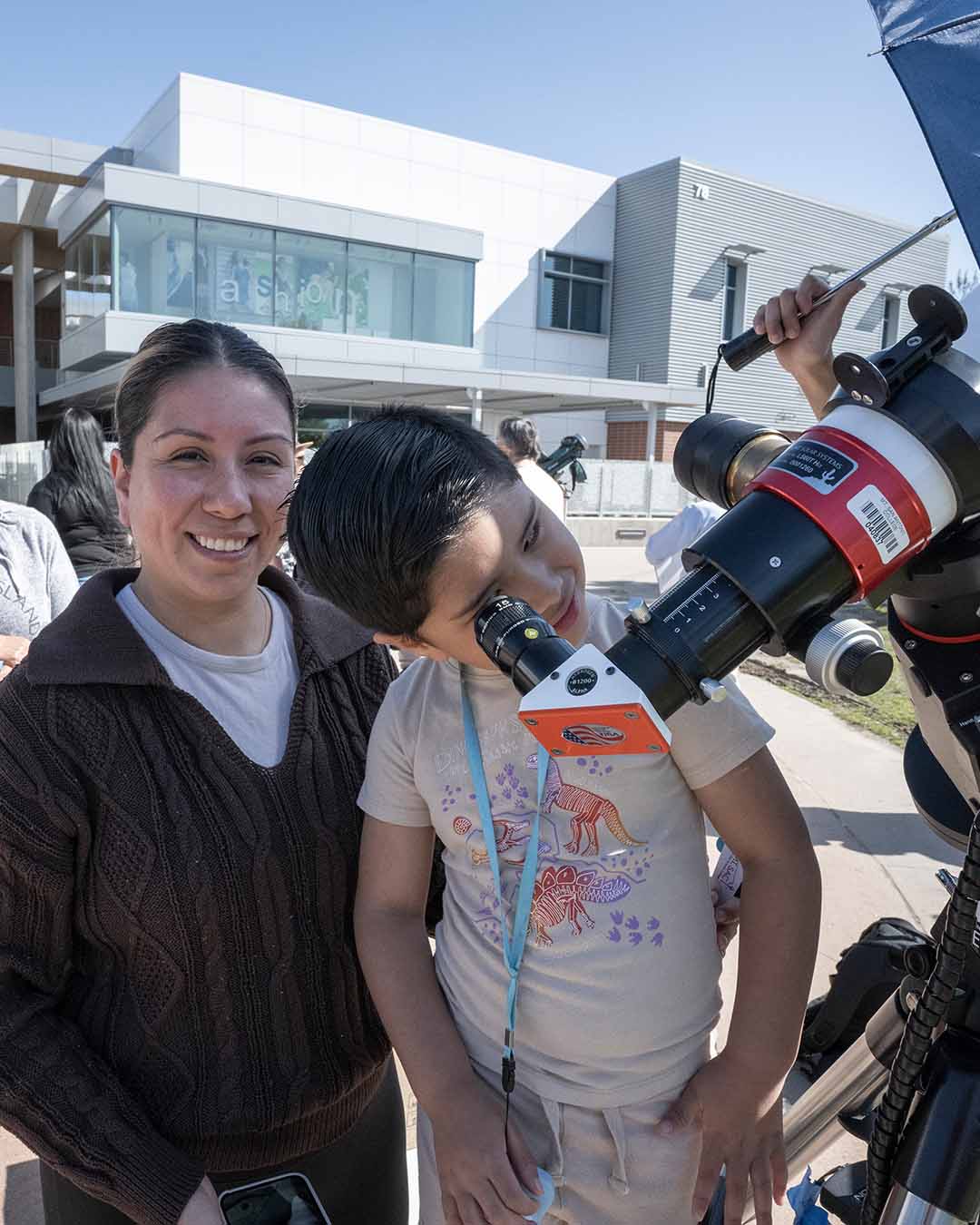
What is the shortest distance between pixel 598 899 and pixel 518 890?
105 millimetres

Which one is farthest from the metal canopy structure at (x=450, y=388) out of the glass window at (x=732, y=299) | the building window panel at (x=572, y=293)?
the glass window at (x=732, y=299)

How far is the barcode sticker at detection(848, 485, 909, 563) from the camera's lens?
807mm

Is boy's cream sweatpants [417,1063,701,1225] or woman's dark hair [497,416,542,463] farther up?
woman's dark hair [497,416,542,463]

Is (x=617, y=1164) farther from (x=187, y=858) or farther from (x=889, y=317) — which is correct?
(x=889, y=317)

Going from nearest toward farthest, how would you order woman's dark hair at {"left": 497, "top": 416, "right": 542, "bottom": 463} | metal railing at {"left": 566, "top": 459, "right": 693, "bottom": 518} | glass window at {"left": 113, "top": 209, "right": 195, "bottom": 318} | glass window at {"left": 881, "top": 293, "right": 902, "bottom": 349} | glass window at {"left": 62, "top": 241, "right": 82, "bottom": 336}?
woman's dark hair at {"left": 497, "top": 416, "right": 542, "bottom": 463}, glass window at {"left": 113, "top": 209, "right": 195, "bottom": 318}, metal railing at {"left": 566, "top": 459, "right": 693, "bottom": 518}, glass window at {"left": 62, "top": 241, "right": 82, "bottom": 336}, glass window at {"left": 881, "top": 293, "right": 902, "bottom": 349}

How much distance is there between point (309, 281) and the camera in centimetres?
1938

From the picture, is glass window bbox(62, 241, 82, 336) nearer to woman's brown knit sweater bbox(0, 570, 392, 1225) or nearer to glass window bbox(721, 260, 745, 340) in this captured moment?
glass window bbox(721, 260, 745, 340)

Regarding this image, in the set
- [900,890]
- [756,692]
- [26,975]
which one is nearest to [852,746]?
[756,692]

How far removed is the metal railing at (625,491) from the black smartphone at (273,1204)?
18191 millimetres

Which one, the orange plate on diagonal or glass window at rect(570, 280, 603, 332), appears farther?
glass window at rect(570, 280, 603, 332)

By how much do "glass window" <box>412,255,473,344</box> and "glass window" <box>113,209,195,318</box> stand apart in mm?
5073

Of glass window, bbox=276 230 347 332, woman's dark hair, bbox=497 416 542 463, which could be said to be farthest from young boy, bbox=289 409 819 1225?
glass window, bbox=276 230 347 332

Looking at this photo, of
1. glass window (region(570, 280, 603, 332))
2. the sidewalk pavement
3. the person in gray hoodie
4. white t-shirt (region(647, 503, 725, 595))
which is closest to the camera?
the sidewalk pavement

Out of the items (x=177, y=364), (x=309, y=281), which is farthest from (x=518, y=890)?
(x=309, y=281)
